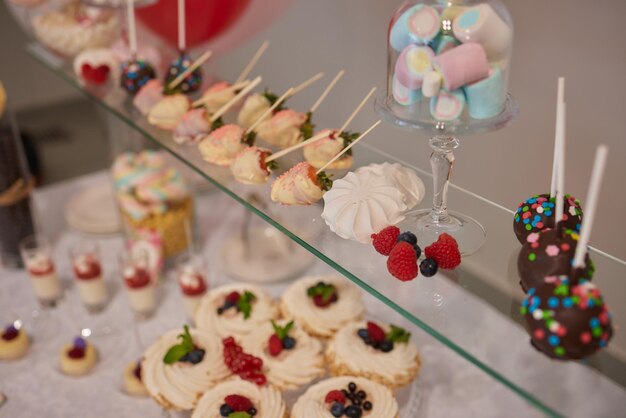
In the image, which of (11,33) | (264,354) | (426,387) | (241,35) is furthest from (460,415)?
(11,33)

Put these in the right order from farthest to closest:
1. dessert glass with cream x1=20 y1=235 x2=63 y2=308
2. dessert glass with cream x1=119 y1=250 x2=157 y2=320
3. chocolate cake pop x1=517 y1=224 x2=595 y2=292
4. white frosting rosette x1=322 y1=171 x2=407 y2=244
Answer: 1. dessert glass with cream x1=20 y1=235 x2=63 y2=308
2. dessert glass with cream x1=119 y1=250 x2=157 y2=320
3. white frosting rosette x1=322 y1=171 x2=407 y2=244
4. chocolate cake pop x1=517 y1=224 x2=595 y2=292

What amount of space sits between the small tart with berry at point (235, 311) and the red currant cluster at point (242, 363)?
0.48 feet

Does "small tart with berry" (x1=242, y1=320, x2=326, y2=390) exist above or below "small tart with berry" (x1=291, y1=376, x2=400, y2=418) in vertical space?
below

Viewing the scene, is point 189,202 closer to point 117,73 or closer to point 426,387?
point 117,73

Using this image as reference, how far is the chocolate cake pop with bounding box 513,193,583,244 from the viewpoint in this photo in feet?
4.11

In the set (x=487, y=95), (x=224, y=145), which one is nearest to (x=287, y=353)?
(x=224, y=145)

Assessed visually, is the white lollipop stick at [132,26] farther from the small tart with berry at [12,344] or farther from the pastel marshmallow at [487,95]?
the pastel marshmallow at [487,95]

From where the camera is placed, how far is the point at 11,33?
15.0 feet

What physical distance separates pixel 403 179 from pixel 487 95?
0.35m

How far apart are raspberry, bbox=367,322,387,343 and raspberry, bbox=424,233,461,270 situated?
0.58 meters

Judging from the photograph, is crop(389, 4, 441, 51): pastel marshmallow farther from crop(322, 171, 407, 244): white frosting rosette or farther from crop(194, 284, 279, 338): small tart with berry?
crop(194, 284, 279, 338): small tart with berry

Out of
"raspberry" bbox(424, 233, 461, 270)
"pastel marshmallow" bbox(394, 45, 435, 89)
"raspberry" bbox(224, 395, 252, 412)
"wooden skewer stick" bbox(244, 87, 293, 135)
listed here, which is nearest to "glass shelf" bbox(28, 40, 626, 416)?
"raspberry" bbox(424, 233, 461, 270)

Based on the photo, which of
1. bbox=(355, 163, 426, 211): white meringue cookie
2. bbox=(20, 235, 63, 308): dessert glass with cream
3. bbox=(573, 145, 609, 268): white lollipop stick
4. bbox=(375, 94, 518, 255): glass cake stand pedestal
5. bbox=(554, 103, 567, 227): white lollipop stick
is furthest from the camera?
bbox=(20, 235, 63, 308): dessert glass with cream

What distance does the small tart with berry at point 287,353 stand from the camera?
1.72 metres
